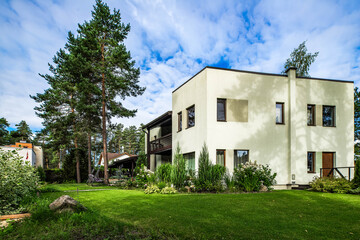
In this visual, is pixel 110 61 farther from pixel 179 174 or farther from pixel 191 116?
pixel 179 174

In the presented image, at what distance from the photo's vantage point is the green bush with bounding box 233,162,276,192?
36.9 feet

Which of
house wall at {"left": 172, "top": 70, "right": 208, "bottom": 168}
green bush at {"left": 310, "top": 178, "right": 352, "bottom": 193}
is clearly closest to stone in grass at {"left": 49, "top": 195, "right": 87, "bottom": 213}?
house wall at {"left": 172, "top": 70, "right": 208, "bottom": 168}

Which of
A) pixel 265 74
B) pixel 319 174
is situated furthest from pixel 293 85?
pixel 319 174

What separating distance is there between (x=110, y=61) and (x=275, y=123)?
1415 centimetres

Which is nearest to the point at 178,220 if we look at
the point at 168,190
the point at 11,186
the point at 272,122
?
the point at 11,186

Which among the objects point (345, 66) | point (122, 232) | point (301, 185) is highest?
point (345, 66)

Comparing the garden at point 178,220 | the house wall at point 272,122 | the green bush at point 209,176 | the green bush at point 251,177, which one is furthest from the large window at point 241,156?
the garden at point 178,220

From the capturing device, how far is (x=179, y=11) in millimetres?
12609

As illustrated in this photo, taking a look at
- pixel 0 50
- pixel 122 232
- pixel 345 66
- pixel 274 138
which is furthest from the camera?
pixel 345 66

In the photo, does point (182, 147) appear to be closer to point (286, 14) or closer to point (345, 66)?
point (286, 14)

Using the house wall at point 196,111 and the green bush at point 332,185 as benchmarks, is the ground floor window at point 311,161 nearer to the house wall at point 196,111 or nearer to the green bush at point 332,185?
the green bush at point 332,185

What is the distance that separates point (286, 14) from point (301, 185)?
10.3m

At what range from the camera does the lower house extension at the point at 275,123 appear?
43.2 feet

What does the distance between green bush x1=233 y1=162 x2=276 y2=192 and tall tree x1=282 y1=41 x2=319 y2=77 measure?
17.4 meters
